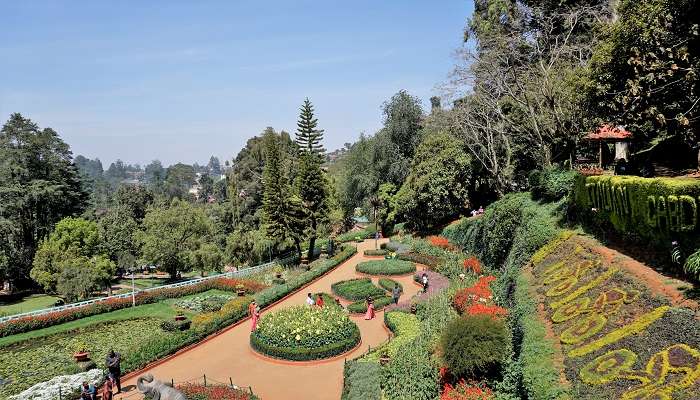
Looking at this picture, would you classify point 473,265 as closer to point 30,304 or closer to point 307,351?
point 307,351

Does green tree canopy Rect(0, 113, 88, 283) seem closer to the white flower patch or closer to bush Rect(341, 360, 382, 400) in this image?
the white flower patch

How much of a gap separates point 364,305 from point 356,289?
3461 millimetres

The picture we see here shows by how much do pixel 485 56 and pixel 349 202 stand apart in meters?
29.4

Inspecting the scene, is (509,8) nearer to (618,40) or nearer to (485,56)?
(485,56)

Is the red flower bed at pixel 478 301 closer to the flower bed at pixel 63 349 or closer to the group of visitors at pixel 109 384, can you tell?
the group of visitors at pixel 109 384

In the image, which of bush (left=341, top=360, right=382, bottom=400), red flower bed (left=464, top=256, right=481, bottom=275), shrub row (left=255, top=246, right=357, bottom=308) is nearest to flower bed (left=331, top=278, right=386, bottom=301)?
shrub row (left=255, top=246, right=357, bottom=308)

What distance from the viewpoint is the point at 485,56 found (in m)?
28.2

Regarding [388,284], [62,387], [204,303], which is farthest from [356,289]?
[62,387]

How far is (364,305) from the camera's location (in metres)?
24.4

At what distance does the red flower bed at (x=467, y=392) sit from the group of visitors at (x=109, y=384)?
34.2 feet

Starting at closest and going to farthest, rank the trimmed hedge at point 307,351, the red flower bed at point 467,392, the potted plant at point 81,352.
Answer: the red flower bed at point 467,392 → the trimmed hedge at point 307,351 → the potted plant at point 81,352

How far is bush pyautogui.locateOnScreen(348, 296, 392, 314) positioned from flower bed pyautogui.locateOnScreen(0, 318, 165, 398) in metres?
8.76

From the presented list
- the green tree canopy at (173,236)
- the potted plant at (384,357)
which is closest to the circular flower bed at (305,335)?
the potted plant at (384,357)

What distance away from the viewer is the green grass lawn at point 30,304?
35.8 metres
